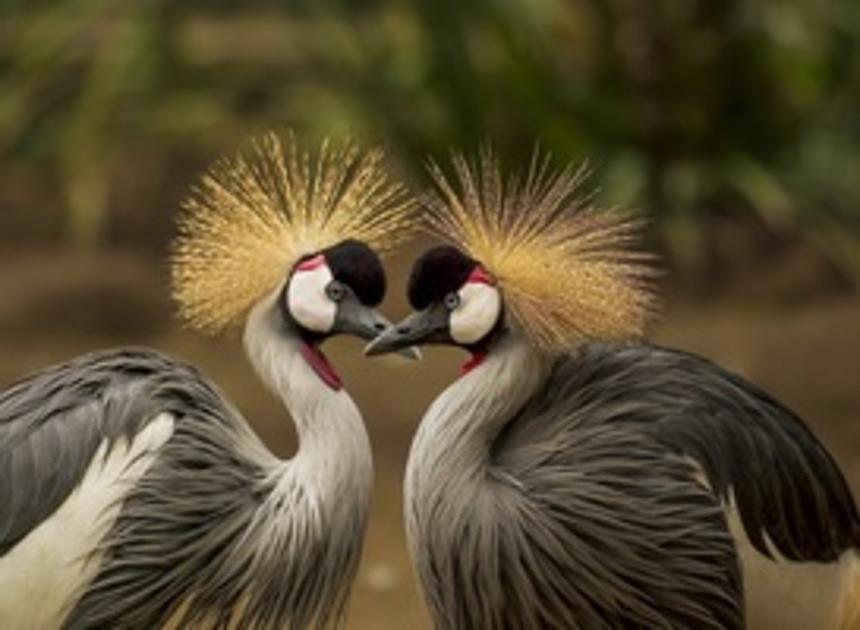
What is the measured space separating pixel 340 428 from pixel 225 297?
22 centimetres

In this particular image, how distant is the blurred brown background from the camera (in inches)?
236

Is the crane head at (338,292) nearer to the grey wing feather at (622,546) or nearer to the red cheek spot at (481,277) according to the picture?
the red cheek spot at (481,277)

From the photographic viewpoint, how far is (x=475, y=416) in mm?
3082

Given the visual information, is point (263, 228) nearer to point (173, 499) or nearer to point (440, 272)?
point (440, 272)

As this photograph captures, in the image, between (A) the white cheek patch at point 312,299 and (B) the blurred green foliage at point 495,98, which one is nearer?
(A) the white cheek patch at point 312,299

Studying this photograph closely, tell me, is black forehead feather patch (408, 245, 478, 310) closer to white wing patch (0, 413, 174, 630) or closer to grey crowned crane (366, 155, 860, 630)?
grey crowned crane (366, 155, 860, 630)

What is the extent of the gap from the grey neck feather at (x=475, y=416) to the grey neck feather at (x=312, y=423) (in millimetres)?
80

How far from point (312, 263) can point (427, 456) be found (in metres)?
0.28

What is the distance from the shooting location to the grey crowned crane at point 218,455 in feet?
9.86

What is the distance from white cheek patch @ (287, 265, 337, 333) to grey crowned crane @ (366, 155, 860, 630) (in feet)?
0.24

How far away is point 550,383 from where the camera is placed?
317cm

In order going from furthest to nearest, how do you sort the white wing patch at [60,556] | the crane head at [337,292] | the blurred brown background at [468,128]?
1. the blurred brown background at [468,128]
2. the crane head at [337,292]
3. the white wing patch at [60,556]

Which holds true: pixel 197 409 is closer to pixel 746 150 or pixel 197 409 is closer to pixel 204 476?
pixel 204 476

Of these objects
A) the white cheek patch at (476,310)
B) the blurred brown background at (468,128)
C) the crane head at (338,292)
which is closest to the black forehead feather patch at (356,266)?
the crane head at (338,292)
